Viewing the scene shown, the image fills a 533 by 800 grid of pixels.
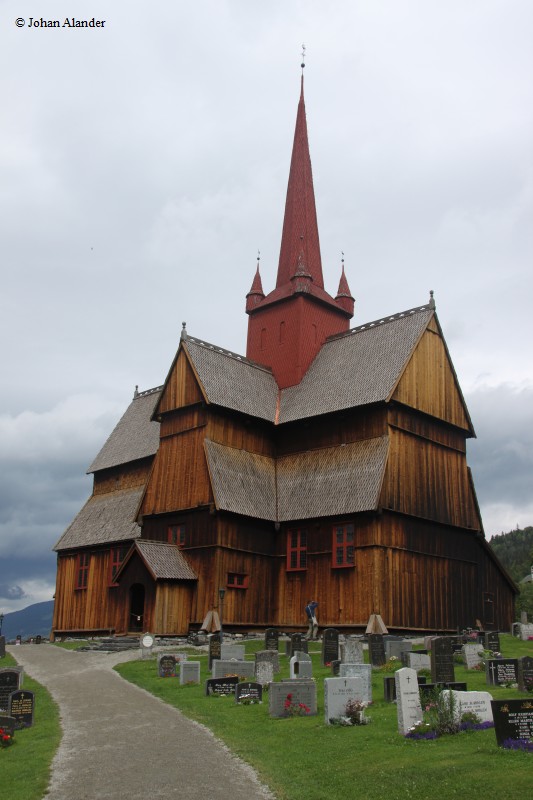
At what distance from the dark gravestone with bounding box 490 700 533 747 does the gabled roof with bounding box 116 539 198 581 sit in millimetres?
22669

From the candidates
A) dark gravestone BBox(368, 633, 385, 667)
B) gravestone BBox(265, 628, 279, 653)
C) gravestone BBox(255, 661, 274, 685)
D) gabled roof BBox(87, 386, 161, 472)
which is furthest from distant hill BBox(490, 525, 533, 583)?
gravestone BBox(255, 661, 274, 685)

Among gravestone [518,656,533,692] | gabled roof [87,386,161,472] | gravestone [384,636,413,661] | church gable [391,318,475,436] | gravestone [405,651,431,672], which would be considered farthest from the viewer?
gabled roof [87,386,161,472]

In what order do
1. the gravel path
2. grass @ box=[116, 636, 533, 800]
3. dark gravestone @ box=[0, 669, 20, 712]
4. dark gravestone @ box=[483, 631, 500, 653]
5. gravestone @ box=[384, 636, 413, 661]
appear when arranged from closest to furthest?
grass @ box=[116, 636, 533, 800]
the gravel path
dark gravestone @ box=[0, 669, 20, 712]
gravestone @ box=[384, 636, 413, 661]
dark gravestone @ box=[483, 631, 500, 653]

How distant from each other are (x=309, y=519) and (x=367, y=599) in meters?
4.45

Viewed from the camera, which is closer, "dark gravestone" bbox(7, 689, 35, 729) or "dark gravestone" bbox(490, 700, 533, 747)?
"dark gravestone" bbox(490, 700, 533, 747)

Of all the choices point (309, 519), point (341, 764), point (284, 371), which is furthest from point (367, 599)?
point (341, 764)

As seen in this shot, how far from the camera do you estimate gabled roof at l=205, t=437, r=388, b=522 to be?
3341cm

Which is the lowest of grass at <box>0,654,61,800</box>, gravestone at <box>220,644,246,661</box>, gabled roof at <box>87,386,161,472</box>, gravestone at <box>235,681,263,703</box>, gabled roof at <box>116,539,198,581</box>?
grass at <box>0,654,61,800</box>

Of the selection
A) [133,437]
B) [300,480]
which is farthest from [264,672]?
[133,437]

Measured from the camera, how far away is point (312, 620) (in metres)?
31.7

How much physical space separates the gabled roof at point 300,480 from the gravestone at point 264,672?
12.3 metres

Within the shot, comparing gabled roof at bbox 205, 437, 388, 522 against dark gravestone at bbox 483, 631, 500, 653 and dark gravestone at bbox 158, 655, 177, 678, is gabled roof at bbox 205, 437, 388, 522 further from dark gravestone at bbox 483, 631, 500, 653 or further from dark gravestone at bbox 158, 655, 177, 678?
dark gravestone at bbox 158, 655, 177, 678

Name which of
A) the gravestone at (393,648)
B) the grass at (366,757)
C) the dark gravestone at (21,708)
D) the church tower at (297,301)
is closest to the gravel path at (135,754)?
the grass at (366,757)

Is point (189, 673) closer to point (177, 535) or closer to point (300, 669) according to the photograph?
point (300, 669)
